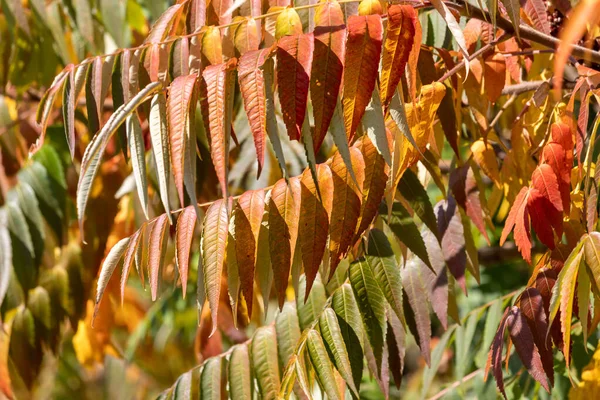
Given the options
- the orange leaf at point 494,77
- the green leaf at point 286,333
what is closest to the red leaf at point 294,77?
the orange leaf at point 494,77

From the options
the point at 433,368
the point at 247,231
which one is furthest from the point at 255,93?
the point at 433,368

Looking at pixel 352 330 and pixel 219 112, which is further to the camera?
pixel 352 330

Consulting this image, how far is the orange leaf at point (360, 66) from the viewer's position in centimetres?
91

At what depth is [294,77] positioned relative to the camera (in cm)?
92

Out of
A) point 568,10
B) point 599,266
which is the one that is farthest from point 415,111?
point 568,10

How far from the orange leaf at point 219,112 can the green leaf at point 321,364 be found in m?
0.36

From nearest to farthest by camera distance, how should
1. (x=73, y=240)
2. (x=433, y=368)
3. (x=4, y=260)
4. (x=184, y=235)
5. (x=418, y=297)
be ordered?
(x=184, y=235) → (x=418, y=297) → (x=433, y=368) → (x=4, y=260) → (x=73, y=240)

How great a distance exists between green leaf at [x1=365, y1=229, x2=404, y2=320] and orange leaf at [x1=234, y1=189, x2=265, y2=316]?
21cm

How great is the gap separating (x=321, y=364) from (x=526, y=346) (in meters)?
0.26

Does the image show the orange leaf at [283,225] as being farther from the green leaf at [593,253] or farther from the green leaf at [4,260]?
the green leaf at [4,260]

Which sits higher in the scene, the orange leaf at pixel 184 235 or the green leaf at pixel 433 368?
the orange leaf at pixel 184 235

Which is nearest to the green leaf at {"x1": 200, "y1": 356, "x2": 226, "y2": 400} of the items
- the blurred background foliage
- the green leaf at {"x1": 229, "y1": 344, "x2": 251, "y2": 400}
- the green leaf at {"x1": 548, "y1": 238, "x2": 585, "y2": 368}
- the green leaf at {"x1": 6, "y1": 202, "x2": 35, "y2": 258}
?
the green leaf at {"x1": 229, "y1": 344, "x2": 251, "y2": 400}

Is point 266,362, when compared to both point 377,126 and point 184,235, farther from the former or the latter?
point 377,126

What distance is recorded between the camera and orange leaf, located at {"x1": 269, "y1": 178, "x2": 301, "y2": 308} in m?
1.04
